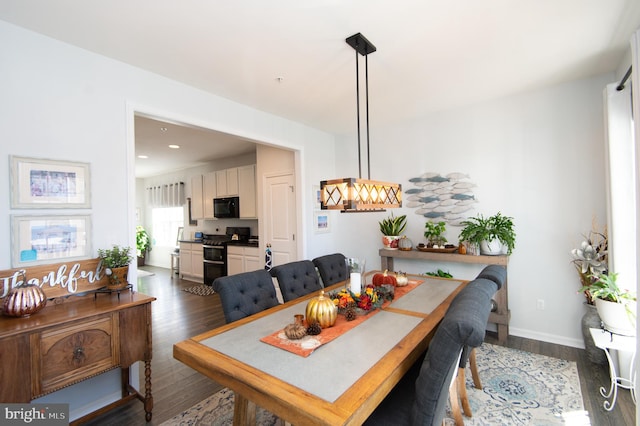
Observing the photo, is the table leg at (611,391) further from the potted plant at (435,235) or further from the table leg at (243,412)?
the table leg at (243,412)

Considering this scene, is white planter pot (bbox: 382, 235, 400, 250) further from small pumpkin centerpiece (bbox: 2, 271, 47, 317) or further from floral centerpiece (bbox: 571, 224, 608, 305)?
small pumpkin centerpiece (bbox: 2, 271, 47, 317)

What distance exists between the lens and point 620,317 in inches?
83.7

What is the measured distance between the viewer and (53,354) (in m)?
1.70

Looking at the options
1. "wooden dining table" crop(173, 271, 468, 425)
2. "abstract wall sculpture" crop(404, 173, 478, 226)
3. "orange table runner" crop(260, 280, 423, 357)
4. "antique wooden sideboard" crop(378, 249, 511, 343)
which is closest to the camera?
"wooden dining table" crop(173, 271, 468, 425)

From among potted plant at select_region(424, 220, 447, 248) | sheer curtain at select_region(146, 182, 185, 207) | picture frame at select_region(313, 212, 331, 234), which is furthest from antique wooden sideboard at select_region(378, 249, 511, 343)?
sheer curtain at select_region(146, 182, 185, 207)

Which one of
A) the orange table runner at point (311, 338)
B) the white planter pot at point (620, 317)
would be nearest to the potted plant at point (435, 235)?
the white planter pot at point (620, 317)

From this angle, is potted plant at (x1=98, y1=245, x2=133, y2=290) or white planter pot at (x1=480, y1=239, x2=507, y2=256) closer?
potted plant at (x1=98, y1=245, x2=133, y2=290)

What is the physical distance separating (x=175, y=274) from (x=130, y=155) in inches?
221

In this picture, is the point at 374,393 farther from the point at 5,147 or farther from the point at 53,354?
the point at 5,147

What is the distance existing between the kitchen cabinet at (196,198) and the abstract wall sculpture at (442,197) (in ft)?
15.7

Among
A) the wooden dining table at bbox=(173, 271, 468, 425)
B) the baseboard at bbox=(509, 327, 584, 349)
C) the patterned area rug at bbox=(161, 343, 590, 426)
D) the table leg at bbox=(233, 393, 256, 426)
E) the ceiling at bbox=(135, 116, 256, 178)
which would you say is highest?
the ceiling at bbox=(135, 116, 256, 178)

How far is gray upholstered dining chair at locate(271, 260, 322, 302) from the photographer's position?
2.41m

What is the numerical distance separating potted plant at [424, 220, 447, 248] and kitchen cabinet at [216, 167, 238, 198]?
12.4ft

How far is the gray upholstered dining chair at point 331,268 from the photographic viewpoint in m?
2.86
